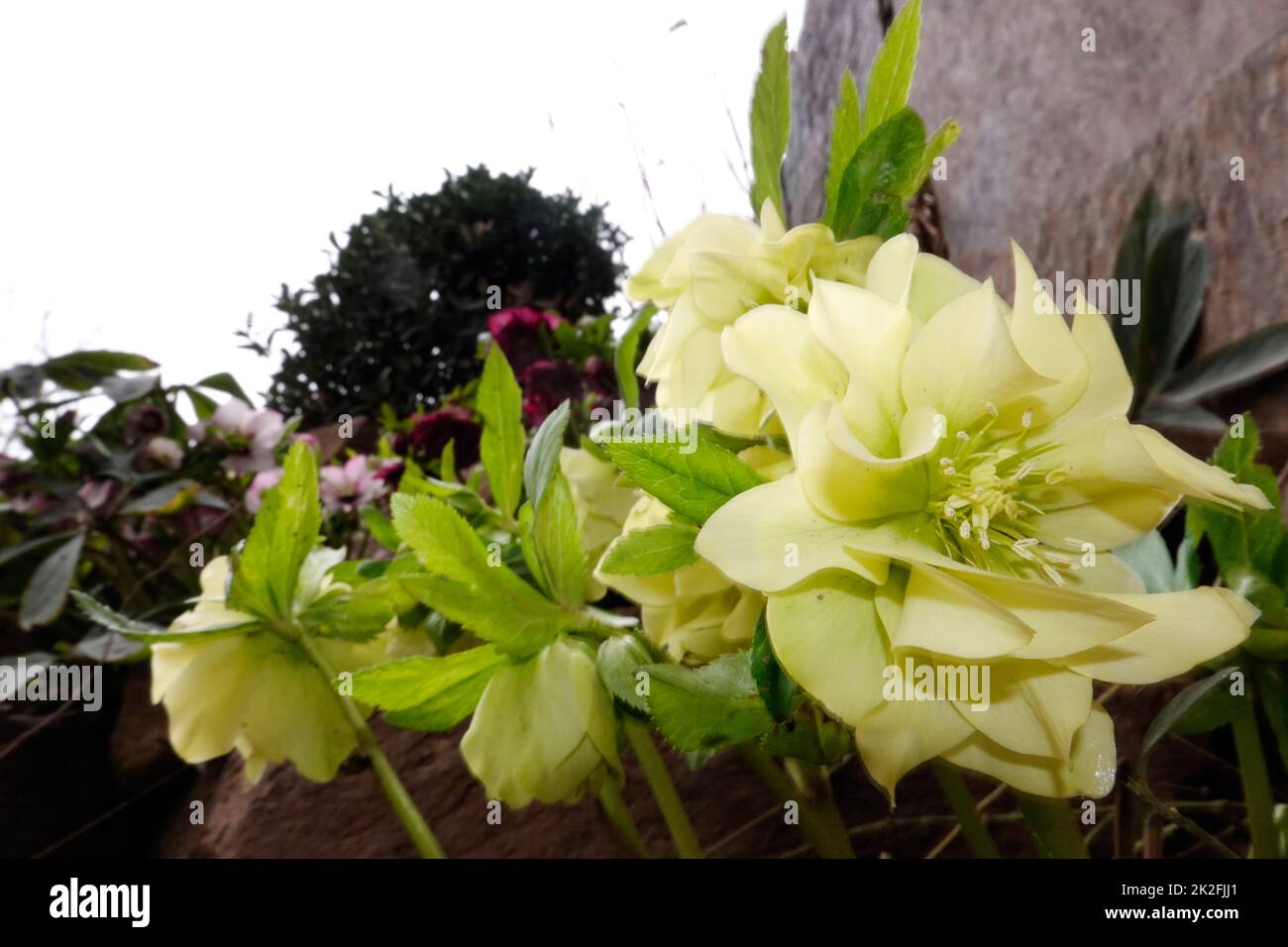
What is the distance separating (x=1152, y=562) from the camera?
334 mm

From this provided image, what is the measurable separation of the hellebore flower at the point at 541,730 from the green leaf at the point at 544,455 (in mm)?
54

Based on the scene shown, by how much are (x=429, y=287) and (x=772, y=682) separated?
84cm

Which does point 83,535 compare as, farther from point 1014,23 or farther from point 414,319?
point 1014,23

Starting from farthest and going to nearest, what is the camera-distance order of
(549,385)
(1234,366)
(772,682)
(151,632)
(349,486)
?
(349,486) → (549,385) → (1234,366) → (151,632) → (772,682)

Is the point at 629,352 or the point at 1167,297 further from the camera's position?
the point at 1167,297

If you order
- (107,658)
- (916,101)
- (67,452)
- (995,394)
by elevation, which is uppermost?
(916,101)

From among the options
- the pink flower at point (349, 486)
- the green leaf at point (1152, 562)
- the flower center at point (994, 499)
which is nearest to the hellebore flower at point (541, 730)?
the flower center at point (994, 499)

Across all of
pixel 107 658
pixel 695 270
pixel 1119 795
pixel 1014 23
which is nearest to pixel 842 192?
pixel 695 270

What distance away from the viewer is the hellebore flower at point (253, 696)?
31cm

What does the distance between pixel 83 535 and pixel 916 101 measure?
0.91 metres

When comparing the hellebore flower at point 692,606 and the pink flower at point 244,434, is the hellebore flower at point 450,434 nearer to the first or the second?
the pink flower at point 244,434

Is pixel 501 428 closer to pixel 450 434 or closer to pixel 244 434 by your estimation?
pixel 450 434

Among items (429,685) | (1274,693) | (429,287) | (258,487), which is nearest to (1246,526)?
(1274,693)

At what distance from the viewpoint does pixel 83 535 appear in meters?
0.72
